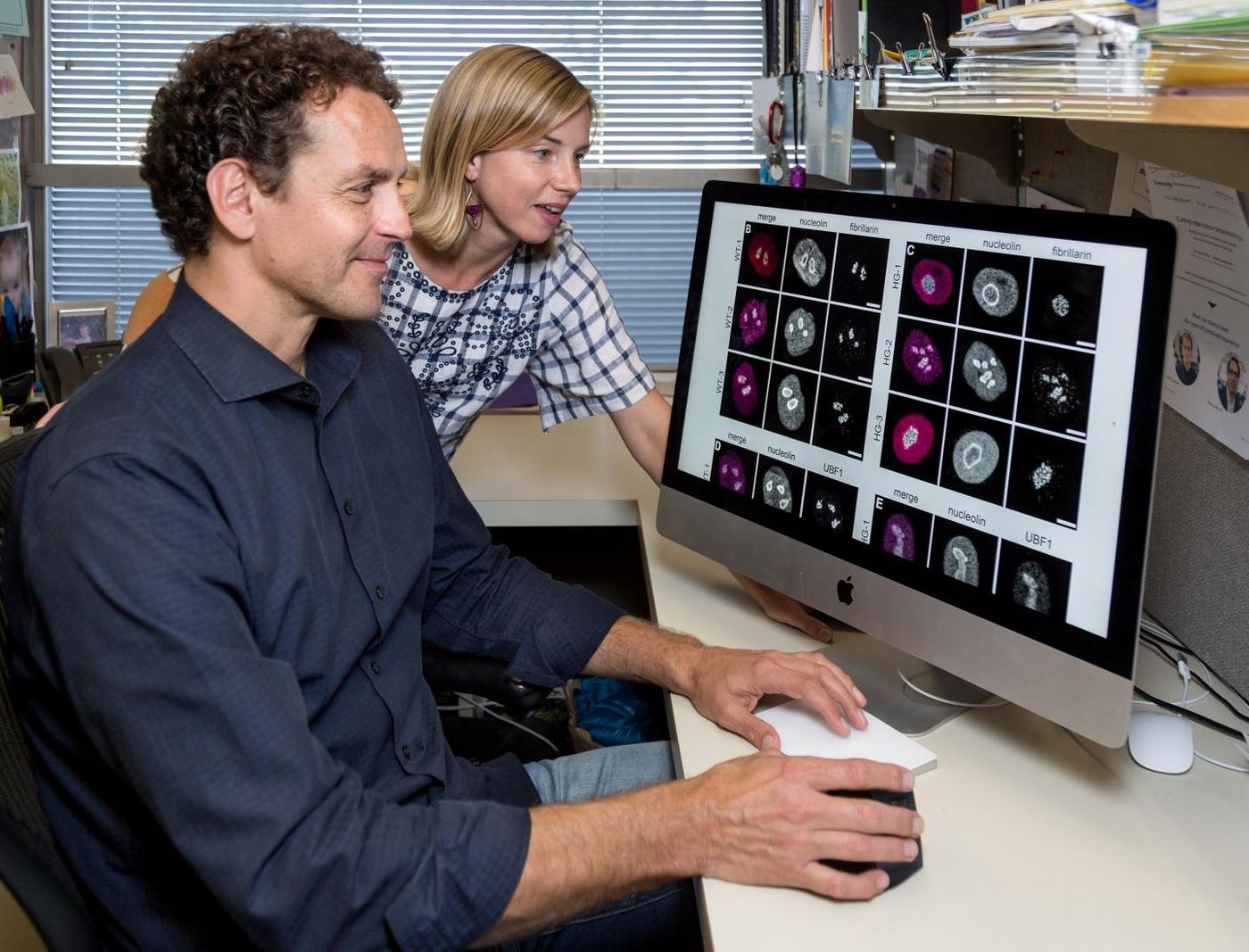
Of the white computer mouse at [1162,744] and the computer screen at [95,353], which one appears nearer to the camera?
the white computer mouse at [1162,744]

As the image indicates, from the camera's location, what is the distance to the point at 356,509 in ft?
3.46

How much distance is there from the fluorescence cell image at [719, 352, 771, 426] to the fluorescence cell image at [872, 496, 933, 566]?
18 centimetres

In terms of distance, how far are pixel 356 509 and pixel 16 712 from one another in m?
0.31

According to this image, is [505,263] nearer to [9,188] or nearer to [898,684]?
[898,684]

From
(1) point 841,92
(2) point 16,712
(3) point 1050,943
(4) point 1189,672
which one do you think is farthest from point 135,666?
(1) point 841,92

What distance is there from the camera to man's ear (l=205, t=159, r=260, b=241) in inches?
37.9

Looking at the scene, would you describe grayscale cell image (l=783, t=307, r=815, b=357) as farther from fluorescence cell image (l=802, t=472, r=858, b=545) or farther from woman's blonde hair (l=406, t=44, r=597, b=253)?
woman's blonde hair (l=406, t=44, r=597, b=253)

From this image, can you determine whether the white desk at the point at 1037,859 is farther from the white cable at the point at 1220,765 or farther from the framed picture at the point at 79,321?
the framed picture at the point at 79,321

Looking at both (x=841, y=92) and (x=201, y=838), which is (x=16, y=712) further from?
(x=841, y=92)

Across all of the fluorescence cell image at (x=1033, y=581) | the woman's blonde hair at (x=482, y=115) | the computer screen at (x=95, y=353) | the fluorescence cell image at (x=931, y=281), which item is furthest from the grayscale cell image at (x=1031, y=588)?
the computer screen at (x=95, y=353)

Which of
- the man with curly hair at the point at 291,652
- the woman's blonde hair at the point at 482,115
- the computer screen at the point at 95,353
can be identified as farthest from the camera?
the computer screen at the point at 95,353

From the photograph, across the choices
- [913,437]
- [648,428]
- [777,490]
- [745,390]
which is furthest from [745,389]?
[648,428]

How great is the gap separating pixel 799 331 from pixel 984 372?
0.23 metres

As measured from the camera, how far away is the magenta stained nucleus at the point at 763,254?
3.87 ft
